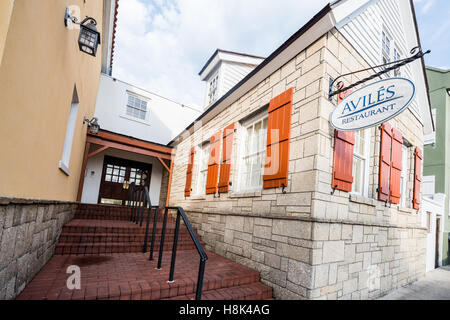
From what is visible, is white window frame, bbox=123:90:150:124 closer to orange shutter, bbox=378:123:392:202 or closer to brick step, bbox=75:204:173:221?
brick step, bbox=75:204:173:221

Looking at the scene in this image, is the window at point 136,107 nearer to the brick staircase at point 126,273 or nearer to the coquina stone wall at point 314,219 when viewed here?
the brick staircase at point 126,273

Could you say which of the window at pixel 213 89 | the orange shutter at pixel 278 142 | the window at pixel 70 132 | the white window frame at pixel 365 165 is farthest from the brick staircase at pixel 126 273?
the window at pixel 213 89

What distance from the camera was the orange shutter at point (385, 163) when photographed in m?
4.13

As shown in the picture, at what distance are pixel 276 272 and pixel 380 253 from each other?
2.12m

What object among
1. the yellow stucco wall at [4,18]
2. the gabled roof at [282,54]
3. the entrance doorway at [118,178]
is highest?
the gabled roof at [282,54]

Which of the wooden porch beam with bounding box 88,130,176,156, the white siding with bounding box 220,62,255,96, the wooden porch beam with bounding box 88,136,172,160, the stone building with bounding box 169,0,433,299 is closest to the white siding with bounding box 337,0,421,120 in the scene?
the stone building with bounding box 169,0,433,299

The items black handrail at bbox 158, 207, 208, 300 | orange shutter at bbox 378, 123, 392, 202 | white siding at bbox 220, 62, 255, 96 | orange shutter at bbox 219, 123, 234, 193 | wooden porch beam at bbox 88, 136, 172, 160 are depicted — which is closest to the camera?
black handrail at bbox 158, 207, 208, 300

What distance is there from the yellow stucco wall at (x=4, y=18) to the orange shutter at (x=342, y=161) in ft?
11.5

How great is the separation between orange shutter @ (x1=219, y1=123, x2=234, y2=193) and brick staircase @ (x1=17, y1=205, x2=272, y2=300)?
1418mm

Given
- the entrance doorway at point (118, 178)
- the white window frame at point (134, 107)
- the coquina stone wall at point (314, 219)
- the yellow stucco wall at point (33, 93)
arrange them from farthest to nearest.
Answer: the white window frame at point (134, 107) < the entrance doorway at point (118, 178) < the coquina stone wall at point (314, 219) < the yellow stucco wall at point (33, 93)

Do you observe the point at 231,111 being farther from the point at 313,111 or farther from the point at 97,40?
the point at 97,40

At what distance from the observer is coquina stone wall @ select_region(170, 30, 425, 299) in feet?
9.69

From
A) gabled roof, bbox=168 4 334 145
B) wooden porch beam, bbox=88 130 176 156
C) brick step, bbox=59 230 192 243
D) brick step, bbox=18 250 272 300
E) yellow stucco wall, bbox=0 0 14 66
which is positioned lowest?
brick step, bbox=18 250 272 300
